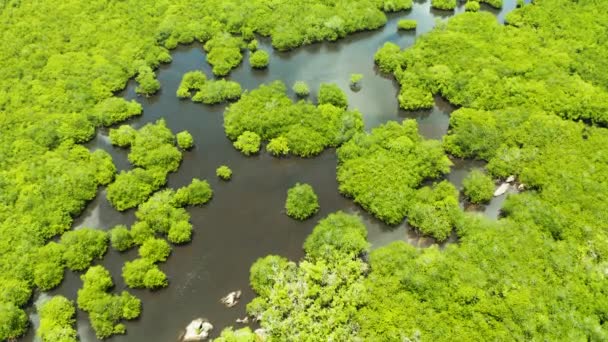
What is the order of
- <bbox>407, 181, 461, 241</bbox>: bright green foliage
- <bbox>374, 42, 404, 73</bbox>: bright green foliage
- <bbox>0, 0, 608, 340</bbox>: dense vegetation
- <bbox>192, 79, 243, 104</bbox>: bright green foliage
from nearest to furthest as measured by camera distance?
<bbox>0, 0, 608, 340</bbox>: dense vegetation < <bbox>407, 181, 461, 241</bbox>: bright green foliage < <bbox>192, 79, 243, 104</bbox>: bright green foliage < <bbox>374, 42, 404, 73</bbox>: bright green foliage

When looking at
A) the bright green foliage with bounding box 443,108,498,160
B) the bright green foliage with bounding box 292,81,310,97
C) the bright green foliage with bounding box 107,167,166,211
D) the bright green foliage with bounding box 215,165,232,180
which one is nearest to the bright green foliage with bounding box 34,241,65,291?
the bright green foliage with bounding box 107,167,166,211

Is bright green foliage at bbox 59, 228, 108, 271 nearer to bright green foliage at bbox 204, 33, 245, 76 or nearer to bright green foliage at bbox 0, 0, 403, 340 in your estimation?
bright green foliage at bbox 0, 0, 403, 340

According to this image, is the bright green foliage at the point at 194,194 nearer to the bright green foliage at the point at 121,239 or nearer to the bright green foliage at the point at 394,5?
the bright green foliage at the point at 121,239

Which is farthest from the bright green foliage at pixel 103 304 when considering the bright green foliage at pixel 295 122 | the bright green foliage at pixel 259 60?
the bright green foliage at pixel 259 60

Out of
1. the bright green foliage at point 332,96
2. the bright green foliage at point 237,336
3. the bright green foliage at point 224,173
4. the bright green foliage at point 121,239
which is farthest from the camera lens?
the bright green foliage at point 332,96

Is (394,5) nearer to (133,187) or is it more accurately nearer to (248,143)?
(248,143)
